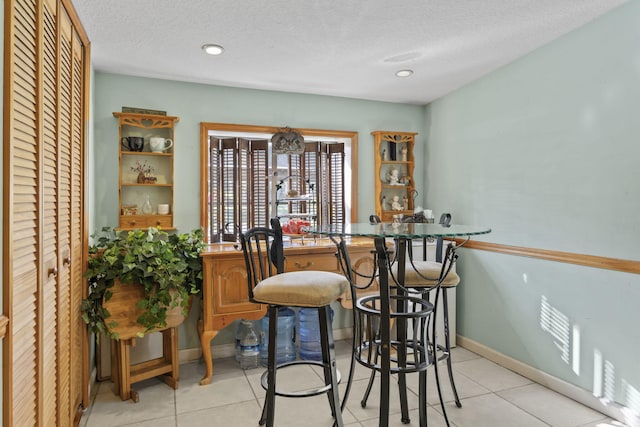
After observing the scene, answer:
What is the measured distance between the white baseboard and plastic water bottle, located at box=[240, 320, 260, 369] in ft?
5.91

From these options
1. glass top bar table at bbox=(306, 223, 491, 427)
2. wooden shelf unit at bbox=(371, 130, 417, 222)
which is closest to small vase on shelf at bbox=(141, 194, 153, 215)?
glass top bar table at bbox=(306, 223, 491, 427)

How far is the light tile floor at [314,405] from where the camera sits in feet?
7.40

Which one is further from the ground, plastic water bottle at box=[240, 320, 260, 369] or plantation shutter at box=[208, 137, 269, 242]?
plantation shutter at box=[208, 137, 269, 242]

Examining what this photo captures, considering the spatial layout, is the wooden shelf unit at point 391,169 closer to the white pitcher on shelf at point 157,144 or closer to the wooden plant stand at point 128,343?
the white pitcher on shelf at point 157,144

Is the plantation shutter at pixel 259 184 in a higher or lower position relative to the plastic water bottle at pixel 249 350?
higher

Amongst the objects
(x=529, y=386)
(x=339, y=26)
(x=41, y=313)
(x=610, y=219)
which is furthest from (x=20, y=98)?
(x=529, y=386)

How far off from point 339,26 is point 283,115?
1.31 m

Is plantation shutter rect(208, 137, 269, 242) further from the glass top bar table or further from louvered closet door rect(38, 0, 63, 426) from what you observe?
the glass top bar table

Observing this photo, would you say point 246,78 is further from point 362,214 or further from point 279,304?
point 279,304

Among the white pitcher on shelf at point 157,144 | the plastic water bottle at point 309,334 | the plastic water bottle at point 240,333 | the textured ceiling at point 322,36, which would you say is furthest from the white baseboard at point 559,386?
the white pitcher on shelf at point 157,144

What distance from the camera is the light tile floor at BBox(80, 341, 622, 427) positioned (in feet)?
7.40

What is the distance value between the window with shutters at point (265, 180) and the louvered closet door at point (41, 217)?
1238mm

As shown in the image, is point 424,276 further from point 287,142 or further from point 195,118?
point 195,118

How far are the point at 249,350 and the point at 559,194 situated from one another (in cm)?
249
